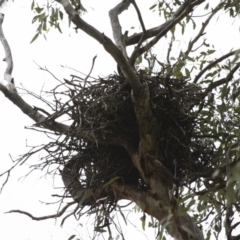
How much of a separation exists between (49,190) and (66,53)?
0.61m

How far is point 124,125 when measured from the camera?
133 cm

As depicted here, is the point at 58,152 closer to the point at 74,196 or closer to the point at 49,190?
the point at 74,196

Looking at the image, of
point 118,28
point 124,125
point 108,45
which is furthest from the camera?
point 118,28

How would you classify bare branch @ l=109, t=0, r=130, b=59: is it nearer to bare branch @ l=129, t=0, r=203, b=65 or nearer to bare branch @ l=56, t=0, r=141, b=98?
bare branch @ l=129, t=0, r=203, b=65

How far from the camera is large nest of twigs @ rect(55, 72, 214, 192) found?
1312 millimetres

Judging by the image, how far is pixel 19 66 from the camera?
2303mm

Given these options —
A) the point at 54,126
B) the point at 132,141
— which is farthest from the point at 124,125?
the point at 54,126

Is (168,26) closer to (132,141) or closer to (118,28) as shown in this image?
(118,28)

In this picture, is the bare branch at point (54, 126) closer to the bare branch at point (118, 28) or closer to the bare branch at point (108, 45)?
the bare branch at point (108, 45)

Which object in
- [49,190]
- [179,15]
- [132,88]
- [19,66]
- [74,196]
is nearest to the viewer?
[132,88]

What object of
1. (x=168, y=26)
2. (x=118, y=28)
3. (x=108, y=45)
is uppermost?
(x=118, y=28)

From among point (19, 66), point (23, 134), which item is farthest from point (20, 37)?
point (23, 134)

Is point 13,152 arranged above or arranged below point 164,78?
above

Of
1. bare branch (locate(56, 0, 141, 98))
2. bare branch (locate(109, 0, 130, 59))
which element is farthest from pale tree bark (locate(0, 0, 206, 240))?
bare branch (locate(109, 0, 130, 59))
